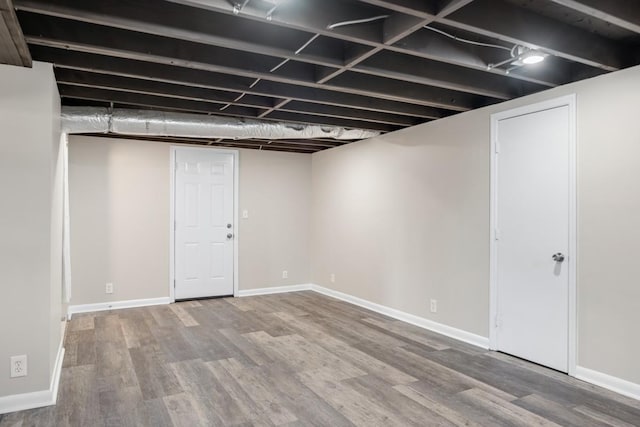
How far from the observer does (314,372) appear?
3215 mm

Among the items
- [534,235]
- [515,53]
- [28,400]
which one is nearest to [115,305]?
[28,400]

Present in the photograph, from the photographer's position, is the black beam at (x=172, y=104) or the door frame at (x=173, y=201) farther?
the door frame at (x=173, y=201)

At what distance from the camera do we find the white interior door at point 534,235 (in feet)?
10.4

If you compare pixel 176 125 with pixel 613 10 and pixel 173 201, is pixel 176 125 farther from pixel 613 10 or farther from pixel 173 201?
pixel 613 10

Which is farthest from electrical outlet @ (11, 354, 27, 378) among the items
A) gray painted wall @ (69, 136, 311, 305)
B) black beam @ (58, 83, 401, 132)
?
gray painted wall @ (69, 136, 311, 305)

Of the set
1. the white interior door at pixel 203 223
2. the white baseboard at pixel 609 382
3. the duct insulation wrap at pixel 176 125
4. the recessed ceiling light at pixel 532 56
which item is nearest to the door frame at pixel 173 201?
the white interior door at pixel 203 223

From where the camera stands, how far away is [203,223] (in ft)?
19.0

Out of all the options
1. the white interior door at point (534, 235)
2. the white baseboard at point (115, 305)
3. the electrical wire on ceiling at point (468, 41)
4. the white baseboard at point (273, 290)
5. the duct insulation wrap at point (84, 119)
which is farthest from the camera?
the white baseboard at point (273, 290)

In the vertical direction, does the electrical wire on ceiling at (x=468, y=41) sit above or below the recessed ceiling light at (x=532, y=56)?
above

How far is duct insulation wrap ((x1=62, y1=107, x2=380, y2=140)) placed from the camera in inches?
146

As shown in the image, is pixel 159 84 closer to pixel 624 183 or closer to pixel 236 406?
pixel 236 406

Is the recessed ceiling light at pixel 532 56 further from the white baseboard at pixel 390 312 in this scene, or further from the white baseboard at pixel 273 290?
the white baseboard at pixel 273 290

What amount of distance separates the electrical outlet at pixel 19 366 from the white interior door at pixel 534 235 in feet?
11.8

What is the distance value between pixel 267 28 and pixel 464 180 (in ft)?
7.88
